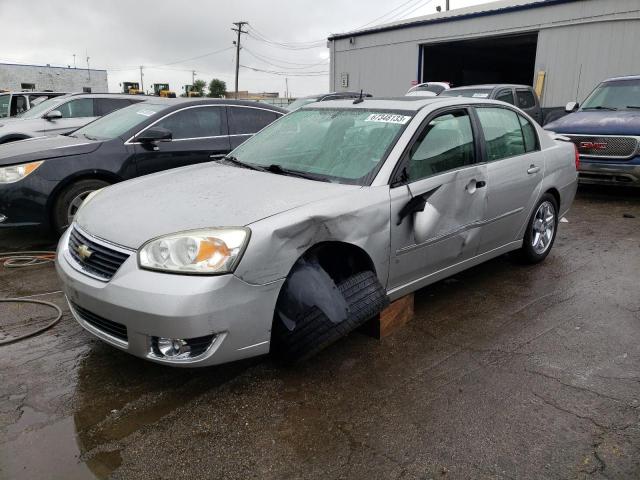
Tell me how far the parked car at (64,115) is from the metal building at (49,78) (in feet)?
148

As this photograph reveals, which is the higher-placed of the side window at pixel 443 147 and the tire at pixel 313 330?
the side window at pixel 443 147

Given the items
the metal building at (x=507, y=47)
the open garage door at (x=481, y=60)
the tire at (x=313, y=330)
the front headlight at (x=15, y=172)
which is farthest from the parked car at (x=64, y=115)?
the open garage door at (x=481, y=60)

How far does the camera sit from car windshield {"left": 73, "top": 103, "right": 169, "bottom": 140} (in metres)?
6.14

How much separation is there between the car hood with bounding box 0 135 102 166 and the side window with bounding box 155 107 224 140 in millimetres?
892

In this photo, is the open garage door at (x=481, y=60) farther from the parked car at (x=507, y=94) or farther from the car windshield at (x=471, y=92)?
the car windshield at (x=471, y=92)

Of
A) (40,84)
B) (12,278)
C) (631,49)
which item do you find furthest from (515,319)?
(40,84)

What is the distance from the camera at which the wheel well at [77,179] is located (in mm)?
5387

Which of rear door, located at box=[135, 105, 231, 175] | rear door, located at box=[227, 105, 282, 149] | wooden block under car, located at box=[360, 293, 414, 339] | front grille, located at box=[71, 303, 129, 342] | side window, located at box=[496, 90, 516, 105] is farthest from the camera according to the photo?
side window, located at box=[496, 90, 516, 105]

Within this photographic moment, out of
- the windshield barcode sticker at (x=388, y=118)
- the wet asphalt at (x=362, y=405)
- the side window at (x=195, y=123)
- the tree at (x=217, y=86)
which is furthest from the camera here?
the tree at (x=217, y=86)

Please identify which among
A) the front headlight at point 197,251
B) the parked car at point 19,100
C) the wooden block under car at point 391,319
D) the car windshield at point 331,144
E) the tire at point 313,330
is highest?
the parked car at point 19,100

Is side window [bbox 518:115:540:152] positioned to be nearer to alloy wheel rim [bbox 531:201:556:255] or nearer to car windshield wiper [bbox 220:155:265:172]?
alloy wheel rim [bbox 531:201:556:255]

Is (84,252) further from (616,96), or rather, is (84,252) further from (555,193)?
(616,96)

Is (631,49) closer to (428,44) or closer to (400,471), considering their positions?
(428,44)

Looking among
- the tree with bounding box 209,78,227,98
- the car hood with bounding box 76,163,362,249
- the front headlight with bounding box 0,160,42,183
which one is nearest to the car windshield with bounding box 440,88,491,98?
the front headlight with bounding box 0,160,42,183
